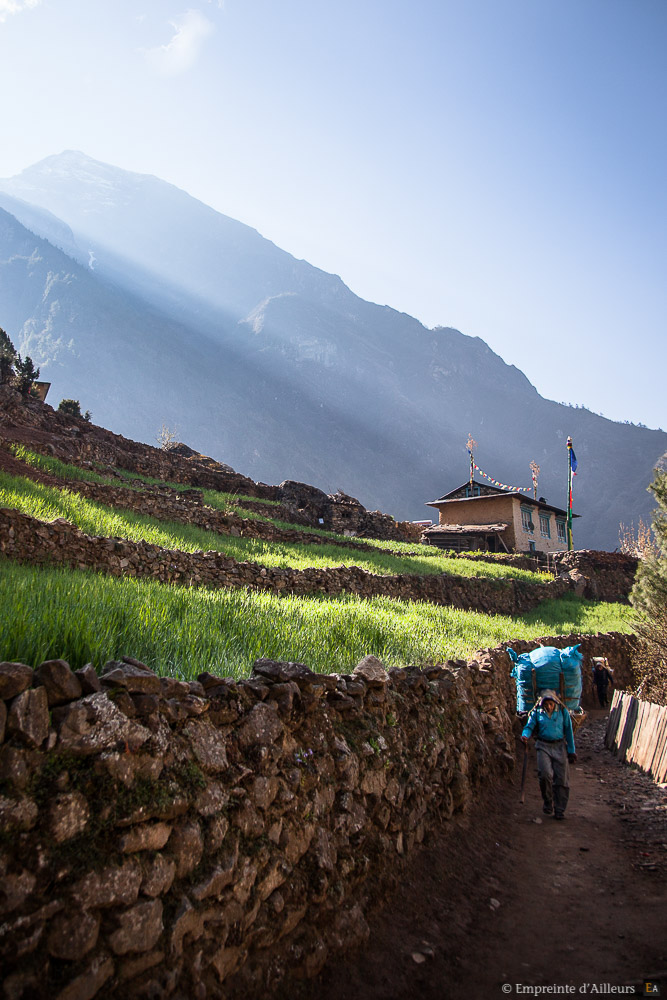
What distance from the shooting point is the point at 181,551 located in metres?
10.9

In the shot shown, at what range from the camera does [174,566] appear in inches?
412

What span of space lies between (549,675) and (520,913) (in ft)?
11.1

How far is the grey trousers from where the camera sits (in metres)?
6.79

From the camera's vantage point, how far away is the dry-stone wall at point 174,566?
851 centimetres

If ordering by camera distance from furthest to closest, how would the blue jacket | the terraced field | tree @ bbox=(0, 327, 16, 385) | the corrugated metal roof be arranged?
1. the corrugated metal roof
2. tree @ bbox=(0, 327, 16, 385)
3. the blue jacket
4. the terraced field

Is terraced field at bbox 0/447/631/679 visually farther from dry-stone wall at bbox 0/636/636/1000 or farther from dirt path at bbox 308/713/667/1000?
dirt path at bbox 308/713/667/1000

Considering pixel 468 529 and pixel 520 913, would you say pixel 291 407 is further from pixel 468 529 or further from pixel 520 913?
pixel 520 913

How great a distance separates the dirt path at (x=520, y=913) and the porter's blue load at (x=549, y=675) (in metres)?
1.38

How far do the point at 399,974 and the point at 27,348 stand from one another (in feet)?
565

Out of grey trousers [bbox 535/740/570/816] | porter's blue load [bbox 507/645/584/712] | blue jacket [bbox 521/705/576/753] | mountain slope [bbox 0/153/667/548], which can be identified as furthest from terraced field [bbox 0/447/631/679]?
mountain slope [bbox 0/153/667/548]

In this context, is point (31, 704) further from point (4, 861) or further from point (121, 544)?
point (121, 544)

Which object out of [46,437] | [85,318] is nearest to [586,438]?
[85,318]

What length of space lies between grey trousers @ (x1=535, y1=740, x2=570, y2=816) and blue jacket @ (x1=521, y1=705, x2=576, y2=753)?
0.30 feet

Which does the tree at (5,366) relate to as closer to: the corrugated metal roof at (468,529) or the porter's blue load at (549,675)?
the porter's blue load at (549,675)
